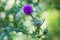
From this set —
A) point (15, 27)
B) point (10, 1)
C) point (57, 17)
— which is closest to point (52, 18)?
point (57, 17)

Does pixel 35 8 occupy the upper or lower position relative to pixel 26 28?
upper

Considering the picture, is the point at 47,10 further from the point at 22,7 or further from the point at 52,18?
the point at 22,7

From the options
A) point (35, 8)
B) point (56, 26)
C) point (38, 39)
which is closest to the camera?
point (38, 39)

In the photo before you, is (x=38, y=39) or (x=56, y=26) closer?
(x=38, y=39)

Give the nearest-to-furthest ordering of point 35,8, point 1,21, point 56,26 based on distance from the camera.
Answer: point 35,8 < point 1,21 < point 56,26

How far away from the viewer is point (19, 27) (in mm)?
1334

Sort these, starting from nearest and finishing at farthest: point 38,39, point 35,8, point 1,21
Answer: point 38,39, point 35,8, point 1,21

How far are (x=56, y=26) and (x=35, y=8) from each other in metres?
0.46

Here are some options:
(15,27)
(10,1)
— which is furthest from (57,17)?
(15,27)

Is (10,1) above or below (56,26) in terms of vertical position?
above

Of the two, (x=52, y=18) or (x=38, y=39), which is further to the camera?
(x=52, y=18)

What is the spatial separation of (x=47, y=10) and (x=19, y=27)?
63 cm

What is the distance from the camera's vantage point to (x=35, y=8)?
1.45m

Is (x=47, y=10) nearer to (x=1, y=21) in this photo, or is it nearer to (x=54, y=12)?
(x=54, y=12)
